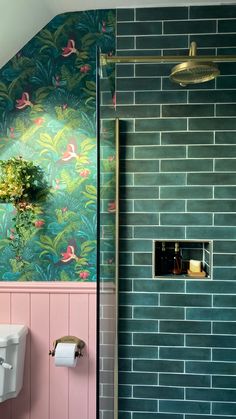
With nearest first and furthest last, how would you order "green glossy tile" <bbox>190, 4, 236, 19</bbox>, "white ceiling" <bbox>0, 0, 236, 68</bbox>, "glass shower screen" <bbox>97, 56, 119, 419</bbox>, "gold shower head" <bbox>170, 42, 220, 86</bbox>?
"glass shower screen" <bbox>97, 56, 119, 419</bbox>
"gold shower head" <bbox>170, 42, 220, 86</bbox>
"white ceiling" <bbox>0, 0, 236, 68</bbox>
"green glossy tile" <bbox>190, 4, 236, 19</bbox>

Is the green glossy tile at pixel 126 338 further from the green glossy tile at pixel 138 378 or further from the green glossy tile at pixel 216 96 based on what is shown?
the green glossy tile at pixel 216 96

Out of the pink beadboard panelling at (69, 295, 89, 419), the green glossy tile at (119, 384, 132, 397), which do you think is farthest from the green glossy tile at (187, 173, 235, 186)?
the green glossy tile at (119, 384, 132, 397)

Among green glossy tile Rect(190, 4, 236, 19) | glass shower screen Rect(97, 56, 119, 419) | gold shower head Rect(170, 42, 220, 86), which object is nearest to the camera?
glass shower screen Rect(97, 56, 119, 419)

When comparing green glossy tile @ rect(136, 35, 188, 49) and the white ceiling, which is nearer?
the white ceiling

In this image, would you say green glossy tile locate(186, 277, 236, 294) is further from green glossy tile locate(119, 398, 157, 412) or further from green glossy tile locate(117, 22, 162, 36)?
green glossy tile locate(117, 22, 162, 36)

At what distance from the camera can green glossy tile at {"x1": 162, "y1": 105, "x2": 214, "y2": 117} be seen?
1.99 metres

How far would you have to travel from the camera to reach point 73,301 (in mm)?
2051

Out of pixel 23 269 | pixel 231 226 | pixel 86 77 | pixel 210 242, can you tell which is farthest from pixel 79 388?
pixel 86 77

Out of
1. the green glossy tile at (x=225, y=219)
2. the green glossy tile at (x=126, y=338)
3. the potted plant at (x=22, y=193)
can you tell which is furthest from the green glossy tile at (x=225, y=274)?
the potted plant at (x=22, y=193)

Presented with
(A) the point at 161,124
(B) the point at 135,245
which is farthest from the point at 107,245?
(A) the point at 161,124

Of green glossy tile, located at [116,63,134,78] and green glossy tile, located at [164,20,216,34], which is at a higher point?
green glossy tile, located at [164,20,216,34]

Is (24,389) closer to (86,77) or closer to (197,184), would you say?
(197,184)

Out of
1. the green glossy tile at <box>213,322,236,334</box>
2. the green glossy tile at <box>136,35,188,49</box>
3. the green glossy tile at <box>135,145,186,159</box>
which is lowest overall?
the green glossy tile at <box>213,322,236,334</box>

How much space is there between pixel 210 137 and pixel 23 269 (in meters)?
1.35
